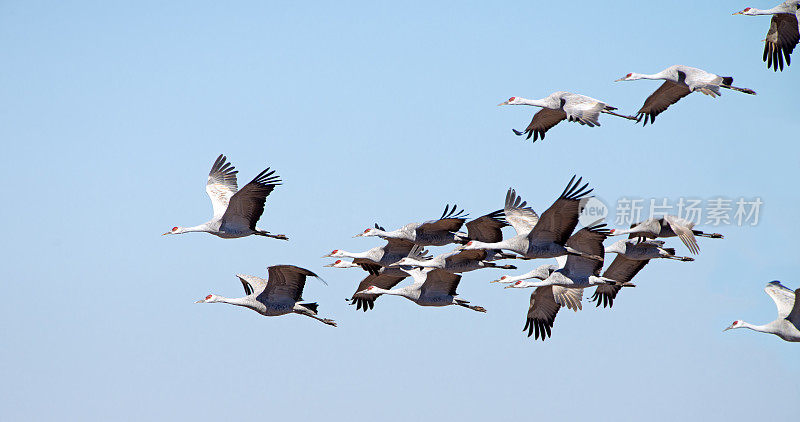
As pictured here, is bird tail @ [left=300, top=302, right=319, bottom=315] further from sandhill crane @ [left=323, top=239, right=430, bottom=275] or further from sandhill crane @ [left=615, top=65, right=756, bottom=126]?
sandhill crane @ [left=615, top=65, right=756, bottom=126]

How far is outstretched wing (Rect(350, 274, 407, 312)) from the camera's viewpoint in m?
21.2

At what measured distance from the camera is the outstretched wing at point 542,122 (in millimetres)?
20031

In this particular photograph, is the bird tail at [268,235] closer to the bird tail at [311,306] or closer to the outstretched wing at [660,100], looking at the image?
the bird tail at [311,306]

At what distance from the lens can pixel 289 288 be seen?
1838 centimetres

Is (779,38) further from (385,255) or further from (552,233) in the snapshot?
(385,255)

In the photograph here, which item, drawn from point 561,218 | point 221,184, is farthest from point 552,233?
point 221,184

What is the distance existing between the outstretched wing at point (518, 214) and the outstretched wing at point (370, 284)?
134 inches

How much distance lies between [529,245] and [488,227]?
1737mm

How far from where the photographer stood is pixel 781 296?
20.0 metres

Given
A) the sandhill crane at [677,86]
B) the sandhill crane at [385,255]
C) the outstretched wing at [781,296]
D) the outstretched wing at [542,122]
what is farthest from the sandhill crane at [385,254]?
the outstretched wing at [781,296]

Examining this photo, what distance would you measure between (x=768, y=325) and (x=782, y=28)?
16.9ft

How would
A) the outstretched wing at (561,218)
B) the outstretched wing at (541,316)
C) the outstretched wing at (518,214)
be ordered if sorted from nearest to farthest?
the outstretched wing at (561,218) → the outstretched wing at (518,214) → the outstretched wing at (541,316)

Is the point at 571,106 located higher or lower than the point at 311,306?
higher

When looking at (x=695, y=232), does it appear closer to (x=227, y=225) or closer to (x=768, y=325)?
(x=768, y=325)
